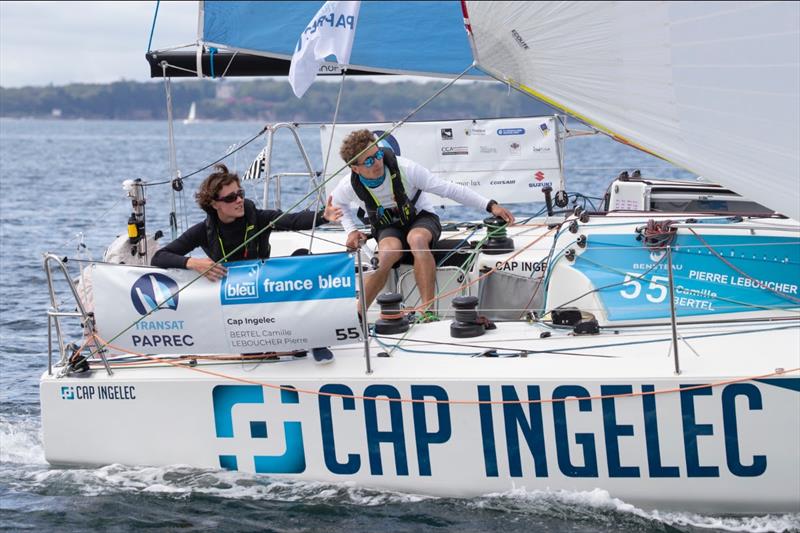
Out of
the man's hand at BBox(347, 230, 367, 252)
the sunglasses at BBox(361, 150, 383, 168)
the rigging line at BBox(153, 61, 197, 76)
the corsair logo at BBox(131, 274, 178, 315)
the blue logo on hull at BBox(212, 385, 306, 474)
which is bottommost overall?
the blue logo on hull at BBox(212, 385, 306, 474)

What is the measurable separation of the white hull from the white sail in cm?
98

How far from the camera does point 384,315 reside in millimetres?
6012

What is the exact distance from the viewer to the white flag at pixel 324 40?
5.20 metres

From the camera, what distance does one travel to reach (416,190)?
21.3 feet

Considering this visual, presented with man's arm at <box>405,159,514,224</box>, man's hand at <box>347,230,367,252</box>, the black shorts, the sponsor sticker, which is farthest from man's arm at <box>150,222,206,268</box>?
the sponsor sticker

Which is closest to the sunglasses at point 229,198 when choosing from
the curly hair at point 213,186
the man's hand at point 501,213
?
the curly hair at point 213,186

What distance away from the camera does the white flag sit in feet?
17.1

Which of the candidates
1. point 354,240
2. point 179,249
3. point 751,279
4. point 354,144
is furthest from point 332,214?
point 751,279

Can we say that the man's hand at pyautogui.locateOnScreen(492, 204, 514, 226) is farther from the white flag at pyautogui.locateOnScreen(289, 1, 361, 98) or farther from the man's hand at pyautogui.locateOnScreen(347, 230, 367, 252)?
the white flag at pyautogui.locateOnScreen(289, 1, 361, 98)

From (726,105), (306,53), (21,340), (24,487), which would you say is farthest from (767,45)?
(21,340)

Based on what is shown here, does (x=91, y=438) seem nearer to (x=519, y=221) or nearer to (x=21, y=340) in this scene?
(x=519, y=221)

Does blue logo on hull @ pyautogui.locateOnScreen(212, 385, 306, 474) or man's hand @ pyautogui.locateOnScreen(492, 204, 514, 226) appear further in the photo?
man's hand @ pyautogui.locateOnScreen(492, 204, 514, 226)

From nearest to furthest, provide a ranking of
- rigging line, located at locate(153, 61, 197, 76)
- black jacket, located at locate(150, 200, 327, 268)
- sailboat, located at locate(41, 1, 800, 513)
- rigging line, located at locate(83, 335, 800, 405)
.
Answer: sailboat, located at locate(41, 1, 800, 513), rigging line, located at locate(83, 335, 800, 405), black jacket, located at locate(150, 200, 327, 268), rigging line, located at locate(153, 61, 197, 76)

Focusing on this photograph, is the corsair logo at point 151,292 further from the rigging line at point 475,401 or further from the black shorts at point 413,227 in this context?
the black shorts at point 413,227
